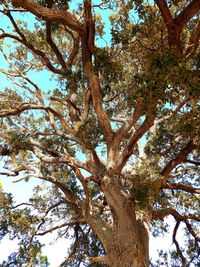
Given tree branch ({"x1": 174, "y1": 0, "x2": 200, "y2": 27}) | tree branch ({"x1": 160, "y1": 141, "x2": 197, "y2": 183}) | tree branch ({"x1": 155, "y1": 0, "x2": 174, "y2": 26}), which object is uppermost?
tree branch ({"x1": 155, "y1": 0, "x2": 174, "y2": 26})

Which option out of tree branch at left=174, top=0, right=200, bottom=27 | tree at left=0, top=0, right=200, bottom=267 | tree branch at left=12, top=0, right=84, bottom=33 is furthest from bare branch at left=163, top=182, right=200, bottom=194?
tree branch at left=12, top=0, right=84, bottom=33

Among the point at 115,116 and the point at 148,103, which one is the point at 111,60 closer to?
the point at 148,103

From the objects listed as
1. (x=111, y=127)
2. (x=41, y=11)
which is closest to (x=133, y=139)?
(x=111, y=127)

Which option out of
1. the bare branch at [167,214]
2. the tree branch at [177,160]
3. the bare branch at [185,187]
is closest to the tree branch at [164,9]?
the tree branch at [177,160]

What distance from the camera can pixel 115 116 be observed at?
11.5m

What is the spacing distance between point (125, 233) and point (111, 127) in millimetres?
2626

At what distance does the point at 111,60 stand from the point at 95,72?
0.52 m

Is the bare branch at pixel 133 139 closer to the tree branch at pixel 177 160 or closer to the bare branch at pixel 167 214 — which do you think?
the tree branch at pixel 177 160

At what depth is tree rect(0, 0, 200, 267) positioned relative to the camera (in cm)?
588

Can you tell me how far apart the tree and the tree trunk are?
0.08 ft

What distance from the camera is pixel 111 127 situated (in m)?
8.09

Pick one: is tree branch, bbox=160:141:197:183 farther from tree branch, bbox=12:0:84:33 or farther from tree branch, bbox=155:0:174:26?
tree branch, bbox=12:0:84:33

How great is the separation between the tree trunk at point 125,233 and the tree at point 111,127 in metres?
0.02

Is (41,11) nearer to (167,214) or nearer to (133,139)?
(133,139)
